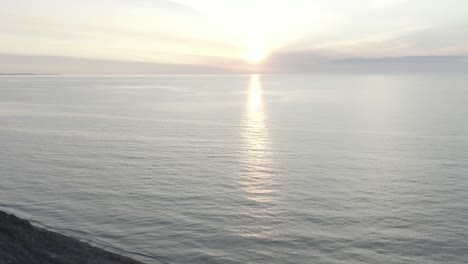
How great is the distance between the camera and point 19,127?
357 ft

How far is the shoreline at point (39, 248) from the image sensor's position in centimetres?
2590

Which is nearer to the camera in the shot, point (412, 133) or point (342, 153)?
point (342, 153)

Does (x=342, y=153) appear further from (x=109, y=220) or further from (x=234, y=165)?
(x=109, y=220)

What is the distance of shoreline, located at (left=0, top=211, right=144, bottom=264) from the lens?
25.9m

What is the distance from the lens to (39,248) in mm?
29094

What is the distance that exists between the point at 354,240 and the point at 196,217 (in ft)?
53.9

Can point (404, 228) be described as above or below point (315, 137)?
below

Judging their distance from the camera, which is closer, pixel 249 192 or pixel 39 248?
pixel 39 248

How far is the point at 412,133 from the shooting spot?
3839 inches

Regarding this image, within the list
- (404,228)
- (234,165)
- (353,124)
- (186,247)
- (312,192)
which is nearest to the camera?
(186,247)

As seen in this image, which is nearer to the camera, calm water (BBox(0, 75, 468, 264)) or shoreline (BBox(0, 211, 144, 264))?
shoreline (BBox(0, 211, 144, 264))

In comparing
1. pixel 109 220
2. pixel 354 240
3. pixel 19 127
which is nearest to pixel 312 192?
pixel 354 240

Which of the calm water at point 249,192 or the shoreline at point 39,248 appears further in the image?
the calm water at point 249,192

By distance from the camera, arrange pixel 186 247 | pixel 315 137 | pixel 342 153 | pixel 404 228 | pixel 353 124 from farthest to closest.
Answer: pixel 353 124 < pixel 315 137 < pixel 342 153 < pixel 404 228 < pixel 186 247
